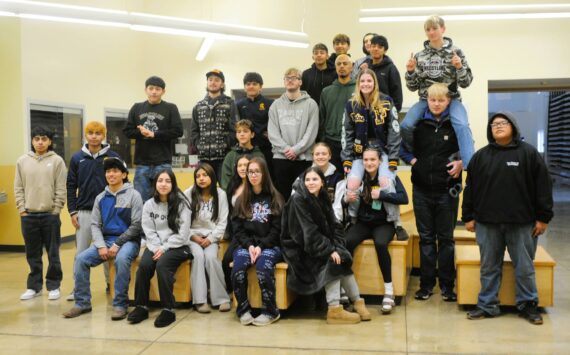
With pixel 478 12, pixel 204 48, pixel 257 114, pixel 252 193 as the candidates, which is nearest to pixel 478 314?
pixel 252 193

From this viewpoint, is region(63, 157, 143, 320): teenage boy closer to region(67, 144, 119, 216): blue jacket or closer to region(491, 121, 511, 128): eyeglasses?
region(67, 144, 119, 216): blue jacket

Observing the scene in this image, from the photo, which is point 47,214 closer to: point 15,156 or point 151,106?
point 151,106

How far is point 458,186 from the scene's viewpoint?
471cm

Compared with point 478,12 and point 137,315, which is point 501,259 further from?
point 478,12

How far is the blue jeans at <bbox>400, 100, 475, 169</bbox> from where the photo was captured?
466 cm

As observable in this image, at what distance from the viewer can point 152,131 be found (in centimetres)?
547

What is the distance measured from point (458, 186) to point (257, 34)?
4.75 meters

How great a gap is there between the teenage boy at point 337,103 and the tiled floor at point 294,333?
1.57 m

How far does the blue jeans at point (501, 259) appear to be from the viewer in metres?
4.15

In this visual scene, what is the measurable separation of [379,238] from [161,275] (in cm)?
177

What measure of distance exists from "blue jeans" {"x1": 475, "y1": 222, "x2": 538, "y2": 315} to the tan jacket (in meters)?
3.74

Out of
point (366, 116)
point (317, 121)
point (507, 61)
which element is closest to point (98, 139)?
point (317, 121)

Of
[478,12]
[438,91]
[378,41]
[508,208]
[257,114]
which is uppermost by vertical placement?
[478,12]

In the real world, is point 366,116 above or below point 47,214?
above
